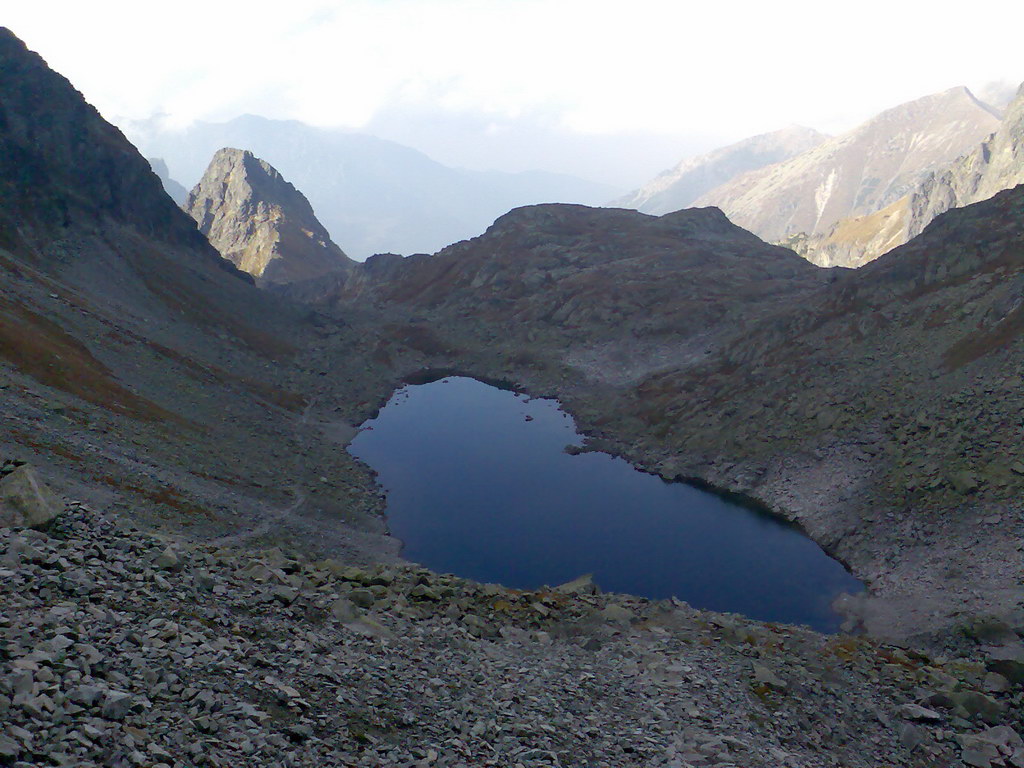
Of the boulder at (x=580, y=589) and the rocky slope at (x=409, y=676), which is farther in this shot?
the boulder at (x=580, y=589)

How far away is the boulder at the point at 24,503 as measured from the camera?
76.6ft

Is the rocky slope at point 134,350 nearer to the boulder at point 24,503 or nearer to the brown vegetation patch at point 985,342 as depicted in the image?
the boulder at point 24,503

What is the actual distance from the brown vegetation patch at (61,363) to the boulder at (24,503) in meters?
37.4

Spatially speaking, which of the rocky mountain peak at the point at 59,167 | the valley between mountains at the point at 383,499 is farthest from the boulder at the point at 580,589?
the rocky mountain peak at the point at 59,167

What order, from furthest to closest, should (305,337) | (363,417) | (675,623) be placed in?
(305,337), (363,417), (675,623)

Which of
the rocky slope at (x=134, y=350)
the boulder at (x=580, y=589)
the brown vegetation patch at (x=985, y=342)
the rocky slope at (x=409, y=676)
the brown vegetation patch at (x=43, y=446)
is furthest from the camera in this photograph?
the brown vegetation patch at (x=985, y=342)

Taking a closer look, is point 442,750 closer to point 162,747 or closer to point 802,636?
point 162,747

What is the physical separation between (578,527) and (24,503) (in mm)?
49428

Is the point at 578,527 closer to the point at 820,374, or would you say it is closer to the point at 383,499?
the point at 383,499

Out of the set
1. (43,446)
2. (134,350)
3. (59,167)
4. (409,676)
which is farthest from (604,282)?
(409,676)

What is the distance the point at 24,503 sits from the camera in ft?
78.1

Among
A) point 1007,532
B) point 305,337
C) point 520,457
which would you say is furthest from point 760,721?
point 305,337

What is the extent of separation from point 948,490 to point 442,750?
52.4 meters

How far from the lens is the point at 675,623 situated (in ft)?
127
